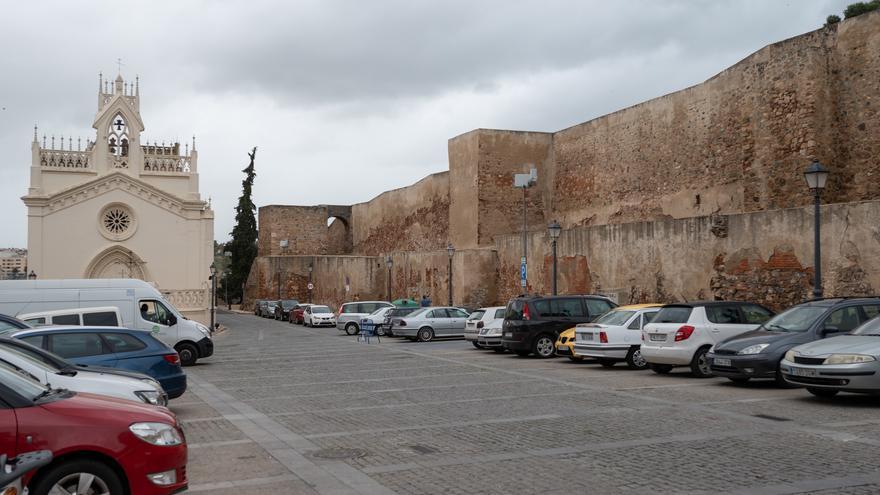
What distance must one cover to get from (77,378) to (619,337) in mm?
12308

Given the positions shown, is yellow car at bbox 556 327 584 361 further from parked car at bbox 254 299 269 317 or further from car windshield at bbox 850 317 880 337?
parked car at bbox 254 299 269 317

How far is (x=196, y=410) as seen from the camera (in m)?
13.2

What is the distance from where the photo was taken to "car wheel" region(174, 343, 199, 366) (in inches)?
859

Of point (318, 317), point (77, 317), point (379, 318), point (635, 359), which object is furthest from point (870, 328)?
point (318, 317)

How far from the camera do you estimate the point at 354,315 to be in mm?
37219

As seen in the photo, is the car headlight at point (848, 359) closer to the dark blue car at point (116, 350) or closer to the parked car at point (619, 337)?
the parked car at point (619, 337)

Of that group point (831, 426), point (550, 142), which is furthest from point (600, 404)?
point (550, 142)

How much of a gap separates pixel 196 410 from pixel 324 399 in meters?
2.12

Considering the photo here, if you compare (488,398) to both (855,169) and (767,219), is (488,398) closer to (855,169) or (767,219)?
(767,219)

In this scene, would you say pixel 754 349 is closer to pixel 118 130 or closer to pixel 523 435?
pixel 523 435

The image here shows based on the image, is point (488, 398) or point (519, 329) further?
point (519, 329)

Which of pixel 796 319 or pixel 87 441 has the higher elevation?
pixel 796 319

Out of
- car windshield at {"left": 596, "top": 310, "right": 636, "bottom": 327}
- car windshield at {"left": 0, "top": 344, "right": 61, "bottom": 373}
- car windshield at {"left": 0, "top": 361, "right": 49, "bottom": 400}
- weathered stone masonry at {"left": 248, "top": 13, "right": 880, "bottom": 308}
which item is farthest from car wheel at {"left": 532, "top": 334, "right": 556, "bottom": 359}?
car windshield at {"left": 0, "top": 361, "right": 49, "bottom": 400}

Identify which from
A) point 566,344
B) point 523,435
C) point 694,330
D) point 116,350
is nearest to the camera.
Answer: point 523,435
